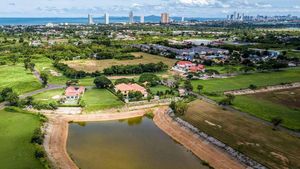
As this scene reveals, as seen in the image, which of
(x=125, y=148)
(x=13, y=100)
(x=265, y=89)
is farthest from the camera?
(x=265, y=89)

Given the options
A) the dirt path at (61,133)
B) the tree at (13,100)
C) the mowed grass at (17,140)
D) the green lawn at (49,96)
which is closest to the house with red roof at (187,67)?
the dirt path at (61,133)

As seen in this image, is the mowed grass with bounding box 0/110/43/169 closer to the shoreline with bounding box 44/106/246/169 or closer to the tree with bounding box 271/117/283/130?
the shoreline with bounding box 44/106/246/169

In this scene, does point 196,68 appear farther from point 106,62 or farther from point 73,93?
point 73,93

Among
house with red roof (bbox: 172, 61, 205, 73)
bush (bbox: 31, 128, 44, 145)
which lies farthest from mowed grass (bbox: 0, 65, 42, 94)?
house with red roof (bbox: 172, 61, 205, 73)

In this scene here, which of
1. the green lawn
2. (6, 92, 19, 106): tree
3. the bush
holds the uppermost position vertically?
(6, 92, 19, 106): tree

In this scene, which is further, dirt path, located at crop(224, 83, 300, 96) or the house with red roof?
the house with red roof

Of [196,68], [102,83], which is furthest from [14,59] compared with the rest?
[196,68]
